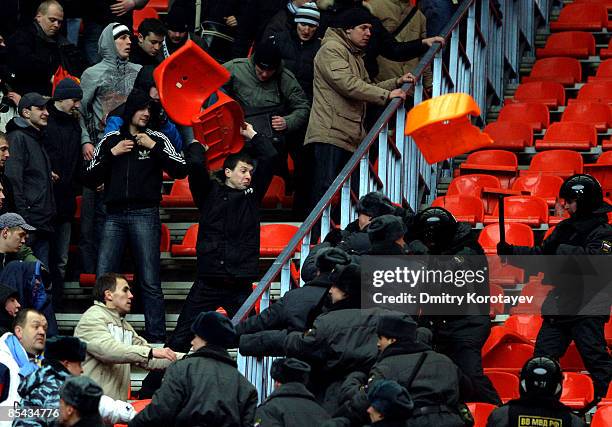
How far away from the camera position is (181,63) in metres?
15.0

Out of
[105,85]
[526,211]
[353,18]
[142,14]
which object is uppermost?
[142,14]

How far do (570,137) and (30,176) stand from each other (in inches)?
179

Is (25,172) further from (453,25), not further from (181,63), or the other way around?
(453,25)

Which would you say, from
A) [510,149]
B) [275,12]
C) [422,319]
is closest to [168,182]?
[275,12]

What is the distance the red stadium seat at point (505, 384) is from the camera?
12328 millimetres

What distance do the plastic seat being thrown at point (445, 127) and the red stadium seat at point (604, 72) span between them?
3.30 metres

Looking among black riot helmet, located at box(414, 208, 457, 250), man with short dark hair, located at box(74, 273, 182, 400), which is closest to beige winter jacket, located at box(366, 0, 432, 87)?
black riot helmet, located at box(414, 208, 457, 250)

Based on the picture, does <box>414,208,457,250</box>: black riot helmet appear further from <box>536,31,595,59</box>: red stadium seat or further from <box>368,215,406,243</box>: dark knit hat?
<box>536,31,595,59</box>: red stadium seat

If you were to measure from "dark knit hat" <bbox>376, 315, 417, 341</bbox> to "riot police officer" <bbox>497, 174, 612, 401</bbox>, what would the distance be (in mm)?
1820

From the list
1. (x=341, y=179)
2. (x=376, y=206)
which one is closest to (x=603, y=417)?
(x=376, y=206)

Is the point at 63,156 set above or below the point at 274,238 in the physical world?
above

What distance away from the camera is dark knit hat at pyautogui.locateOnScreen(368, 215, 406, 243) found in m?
11.7

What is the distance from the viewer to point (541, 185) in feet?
48.6

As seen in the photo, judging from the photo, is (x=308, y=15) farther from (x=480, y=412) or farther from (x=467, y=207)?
(x=480, y=412)
